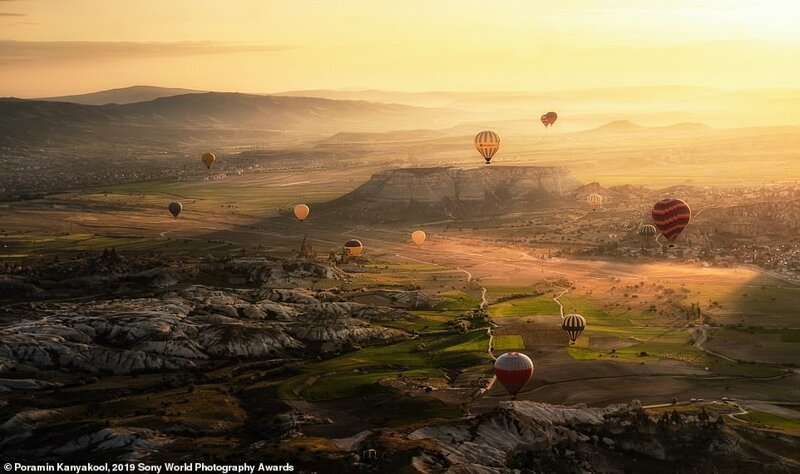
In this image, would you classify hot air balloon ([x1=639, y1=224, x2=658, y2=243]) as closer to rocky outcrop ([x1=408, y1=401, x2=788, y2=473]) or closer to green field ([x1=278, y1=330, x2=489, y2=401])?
green field ([x1=278, y1=330, x2=489, y2=401])

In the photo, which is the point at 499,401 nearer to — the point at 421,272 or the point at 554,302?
the point at 554,302

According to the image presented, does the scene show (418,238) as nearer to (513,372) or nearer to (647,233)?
(647,233)

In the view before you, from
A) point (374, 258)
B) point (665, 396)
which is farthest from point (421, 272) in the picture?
point (665, 396)

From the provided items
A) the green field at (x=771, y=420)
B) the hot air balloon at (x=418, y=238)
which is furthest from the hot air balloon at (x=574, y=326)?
the hot air balloon at (x=418, y=238)

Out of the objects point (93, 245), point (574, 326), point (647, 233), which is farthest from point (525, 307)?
point (93, 245)

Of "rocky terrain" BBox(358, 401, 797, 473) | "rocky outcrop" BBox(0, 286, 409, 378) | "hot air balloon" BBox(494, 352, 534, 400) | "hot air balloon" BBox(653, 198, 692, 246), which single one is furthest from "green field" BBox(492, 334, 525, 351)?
"hot air balloon" BBox(653, 198, 692, 246)

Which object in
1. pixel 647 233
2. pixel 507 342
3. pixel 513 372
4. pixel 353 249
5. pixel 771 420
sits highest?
pixel 647 233

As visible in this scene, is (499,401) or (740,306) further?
(740,306)
